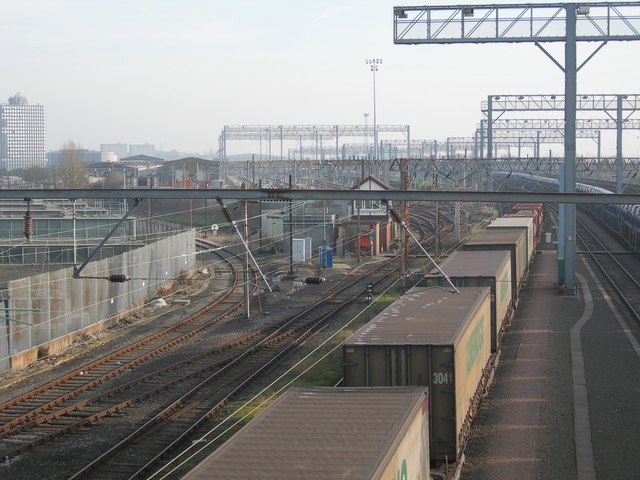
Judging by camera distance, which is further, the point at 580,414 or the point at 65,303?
the point at 65,303

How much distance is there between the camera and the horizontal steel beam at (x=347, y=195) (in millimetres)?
12078

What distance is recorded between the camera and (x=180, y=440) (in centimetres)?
1410

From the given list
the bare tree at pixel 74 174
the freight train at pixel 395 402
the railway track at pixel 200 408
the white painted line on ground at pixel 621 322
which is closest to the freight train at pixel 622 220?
the white painted line on ground at pixel 621 322

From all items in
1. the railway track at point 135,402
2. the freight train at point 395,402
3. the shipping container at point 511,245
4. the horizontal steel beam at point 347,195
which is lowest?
the railway track at point 135,402

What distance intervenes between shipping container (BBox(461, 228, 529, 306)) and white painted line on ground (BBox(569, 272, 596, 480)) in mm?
2461

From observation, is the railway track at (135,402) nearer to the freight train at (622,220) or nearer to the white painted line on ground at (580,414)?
the white painted line on ground at (580,414)

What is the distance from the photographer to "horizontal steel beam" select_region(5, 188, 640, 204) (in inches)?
476

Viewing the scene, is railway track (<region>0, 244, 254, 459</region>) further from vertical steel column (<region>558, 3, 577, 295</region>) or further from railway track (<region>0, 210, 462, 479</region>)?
vertical steel column (<region>558, 3, 577, 295</region>)

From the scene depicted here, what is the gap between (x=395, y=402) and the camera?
29.9 ft

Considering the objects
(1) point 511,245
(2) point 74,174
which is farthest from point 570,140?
(2) point 74,174

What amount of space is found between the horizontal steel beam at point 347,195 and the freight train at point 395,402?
2.06 meters

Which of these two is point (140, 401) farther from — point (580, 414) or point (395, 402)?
point (395, 402)

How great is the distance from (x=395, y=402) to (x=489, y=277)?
10047 mm

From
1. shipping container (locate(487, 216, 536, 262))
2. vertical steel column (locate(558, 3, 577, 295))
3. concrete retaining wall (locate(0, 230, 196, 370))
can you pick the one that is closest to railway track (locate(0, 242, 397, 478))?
concrete retaining wall (locate(0, 230, 196, 370))
